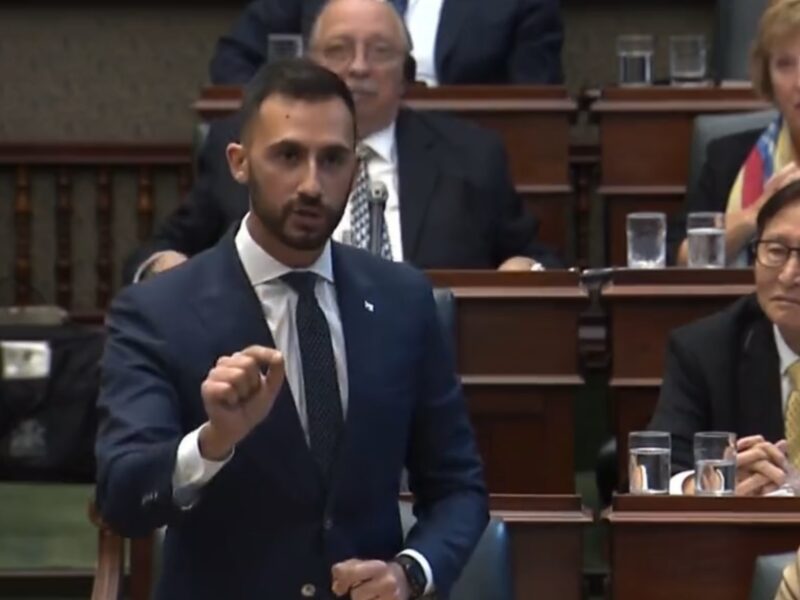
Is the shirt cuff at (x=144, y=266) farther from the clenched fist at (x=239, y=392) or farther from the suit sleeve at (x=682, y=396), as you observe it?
the clenched fist at (x=239, y=392)

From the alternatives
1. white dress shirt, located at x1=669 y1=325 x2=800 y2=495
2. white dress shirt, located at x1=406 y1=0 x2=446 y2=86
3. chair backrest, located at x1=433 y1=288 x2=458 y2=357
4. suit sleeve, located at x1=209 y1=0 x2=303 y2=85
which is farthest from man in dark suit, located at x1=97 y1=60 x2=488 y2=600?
white dress shirt, located at x1=406 y1=0 x2=446 y2=86

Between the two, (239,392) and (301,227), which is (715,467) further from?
(239,392)

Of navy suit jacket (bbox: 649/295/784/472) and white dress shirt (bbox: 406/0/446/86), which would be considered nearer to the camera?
navy suit jacket (bbox: 649/295/784/472)

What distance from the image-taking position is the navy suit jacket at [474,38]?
422cm

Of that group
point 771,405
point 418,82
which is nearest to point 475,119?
point 418,82

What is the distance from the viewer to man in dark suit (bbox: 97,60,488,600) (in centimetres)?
205

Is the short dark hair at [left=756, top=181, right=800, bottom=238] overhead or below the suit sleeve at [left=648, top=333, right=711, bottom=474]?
overhead

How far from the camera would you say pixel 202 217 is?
3.58 metres

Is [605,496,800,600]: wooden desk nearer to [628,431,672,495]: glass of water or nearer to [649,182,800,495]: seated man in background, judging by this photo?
[628,431,672,495]: glass of water

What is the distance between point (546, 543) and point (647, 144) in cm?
125

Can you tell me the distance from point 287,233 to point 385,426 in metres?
0.20

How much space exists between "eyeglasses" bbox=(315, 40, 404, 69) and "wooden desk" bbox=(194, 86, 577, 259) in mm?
361

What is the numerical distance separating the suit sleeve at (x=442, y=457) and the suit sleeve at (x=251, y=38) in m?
2.00

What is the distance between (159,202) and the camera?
16.2 feet
